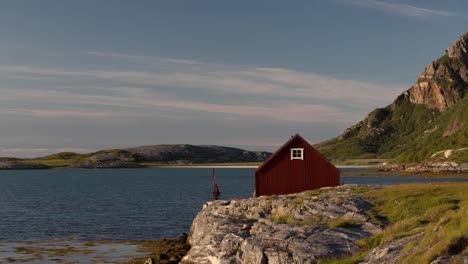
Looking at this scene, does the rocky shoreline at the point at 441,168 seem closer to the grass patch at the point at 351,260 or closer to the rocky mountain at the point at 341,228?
the rocky mountain at the point at 341,228

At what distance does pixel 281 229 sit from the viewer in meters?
35.9

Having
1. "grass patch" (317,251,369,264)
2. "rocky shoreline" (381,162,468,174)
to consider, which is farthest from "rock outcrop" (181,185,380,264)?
"rocky shoreline" (381,162,468,174)

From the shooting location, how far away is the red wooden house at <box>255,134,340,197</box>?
58.8 meters

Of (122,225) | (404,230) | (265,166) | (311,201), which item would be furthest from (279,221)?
(122,225)

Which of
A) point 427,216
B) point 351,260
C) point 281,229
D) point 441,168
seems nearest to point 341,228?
point 281,229

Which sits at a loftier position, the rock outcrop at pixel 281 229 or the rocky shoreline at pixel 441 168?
the rocky shoreline at pixel 441 168

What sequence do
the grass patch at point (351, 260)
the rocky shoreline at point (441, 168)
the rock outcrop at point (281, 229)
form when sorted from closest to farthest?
the grass patch at point (351, 260), the rock outcrop at point (281, 229), the rocky shoreline at point (441, 168)

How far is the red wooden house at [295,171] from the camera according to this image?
5881 cm

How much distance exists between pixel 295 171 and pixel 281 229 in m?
23.5

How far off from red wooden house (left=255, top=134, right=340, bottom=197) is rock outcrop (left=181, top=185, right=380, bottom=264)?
9.40 meters

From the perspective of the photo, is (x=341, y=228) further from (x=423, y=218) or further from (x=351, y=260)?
(x=351, y=260)

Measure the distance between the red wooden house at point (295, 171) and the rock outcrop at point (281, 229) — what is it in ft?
30.8

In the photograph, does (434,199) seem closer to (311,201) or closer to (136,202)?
(311,201)

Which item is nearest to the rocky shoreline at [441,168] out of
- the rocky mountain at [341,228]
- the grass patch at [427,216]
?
the rocky mountain at [341,228]
